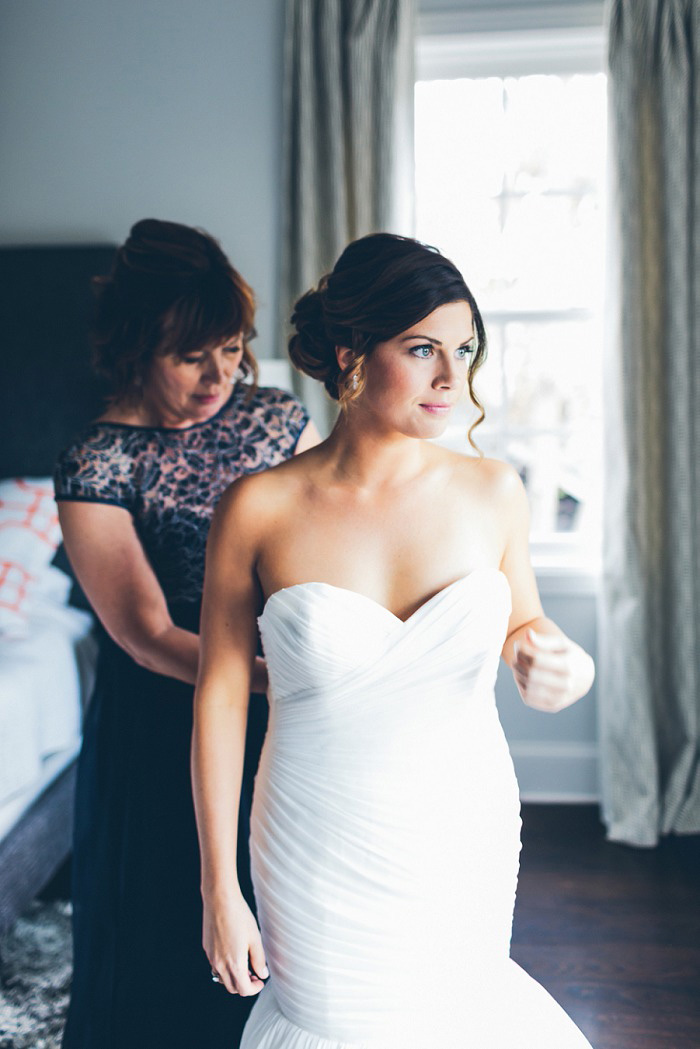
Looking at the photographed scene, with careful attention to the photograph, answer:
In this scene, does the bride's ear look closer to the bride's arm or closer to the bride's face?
the bride's face

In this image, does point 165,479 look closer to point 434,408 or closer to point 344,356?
point 344,356

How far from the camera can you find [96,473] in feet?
4.77

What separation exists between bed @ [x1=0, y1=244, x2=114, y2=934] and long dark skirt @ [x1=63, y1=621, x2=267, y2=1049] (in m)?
0.76

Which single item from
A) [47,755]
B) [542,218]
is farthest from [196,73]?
[47,755]

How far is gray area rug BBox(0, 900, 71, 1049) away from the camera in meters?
2.04

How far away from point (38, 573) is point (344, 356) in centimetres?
213

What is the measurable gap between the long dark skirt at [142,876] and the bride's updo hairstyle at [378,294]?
2.08ft

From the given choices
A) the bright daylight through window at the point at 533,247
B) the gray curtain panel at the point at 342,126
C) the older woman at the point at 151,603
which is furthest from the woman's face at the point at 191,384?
the bright daylight through window at the point at 533,247

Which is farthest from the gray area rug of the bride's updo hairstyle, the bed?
the bride's updo hairstyle

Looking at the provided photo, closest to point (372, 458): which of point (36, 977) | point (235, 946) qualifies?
point (235, 946)

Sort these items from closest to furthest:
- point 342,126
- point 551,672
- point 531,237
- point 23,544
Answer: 1. point 551,672
2. point 23,544
3. point 342,126
4. point 531,237

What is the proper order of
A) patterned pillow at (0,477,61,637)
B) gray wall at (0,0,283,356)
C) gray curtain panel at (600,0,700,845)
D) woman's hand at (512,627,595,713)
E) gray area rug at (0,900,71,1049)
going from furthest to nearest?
gray wall at (0,0,283,356), gray curtain panel at (600,0,700,845), patterned pillow at (0,477,61,637), gray area rug at (0,900,71,1049), woman's hand at (512,627,595,713)

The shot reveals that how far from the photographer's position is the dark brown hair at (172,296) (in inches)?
56.6

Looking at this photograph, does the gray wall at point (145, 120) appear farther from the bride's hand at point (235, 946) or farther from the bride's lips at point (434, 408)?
the bride's hand at point (235, 946)
